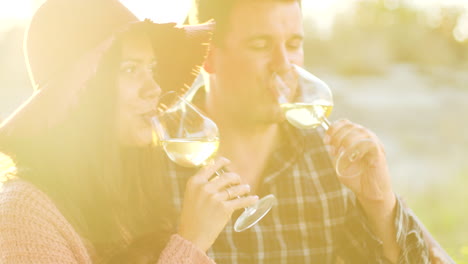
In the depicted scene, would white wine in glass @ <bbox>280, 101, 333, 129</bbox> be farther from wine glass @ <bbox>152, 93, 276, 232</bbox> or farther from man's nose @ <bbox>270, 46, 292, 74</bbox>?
wine glass @ <bbox>152, 93, 276, 232</bbox>

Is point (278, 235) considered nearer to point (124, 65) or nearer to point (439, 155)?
point (124, 65)

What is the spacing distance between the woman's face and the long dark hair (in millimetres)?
30

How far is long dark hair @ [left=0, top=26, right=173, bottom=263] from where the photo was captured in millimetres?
2193

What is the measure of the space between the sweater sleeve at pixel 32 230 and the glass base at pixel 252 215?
2.03 ft

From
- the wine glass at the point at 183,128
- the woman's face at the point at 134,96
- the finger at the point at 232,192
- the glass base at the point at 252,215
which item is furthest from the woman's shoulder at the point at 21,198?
the glass base at the point at 252,215

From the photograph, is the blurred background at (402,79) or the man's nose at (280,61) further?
the blurred background at (402,79)

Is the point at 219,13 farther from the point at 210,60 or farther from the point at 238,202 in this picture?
the point at 238,202

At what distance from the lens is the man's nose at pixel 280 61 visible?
2.88 metres

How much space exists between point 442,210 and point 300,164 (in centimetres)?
472

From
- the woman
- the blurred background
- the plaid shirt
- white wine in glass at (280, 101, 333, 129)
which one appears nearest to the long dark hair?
the woman

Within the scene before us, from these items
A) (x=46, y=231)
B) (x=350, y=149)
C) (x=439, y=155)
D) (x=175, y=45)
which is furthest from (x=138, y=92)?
(x=439, y=155)

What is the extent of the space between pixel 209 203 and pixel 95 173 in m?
0.49

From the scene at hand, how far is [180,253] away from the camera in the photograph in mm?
2146

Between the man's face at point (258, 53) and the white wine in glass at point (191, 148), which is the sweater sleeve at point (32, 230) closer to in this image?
the white wine in glass at point (191, 148)
